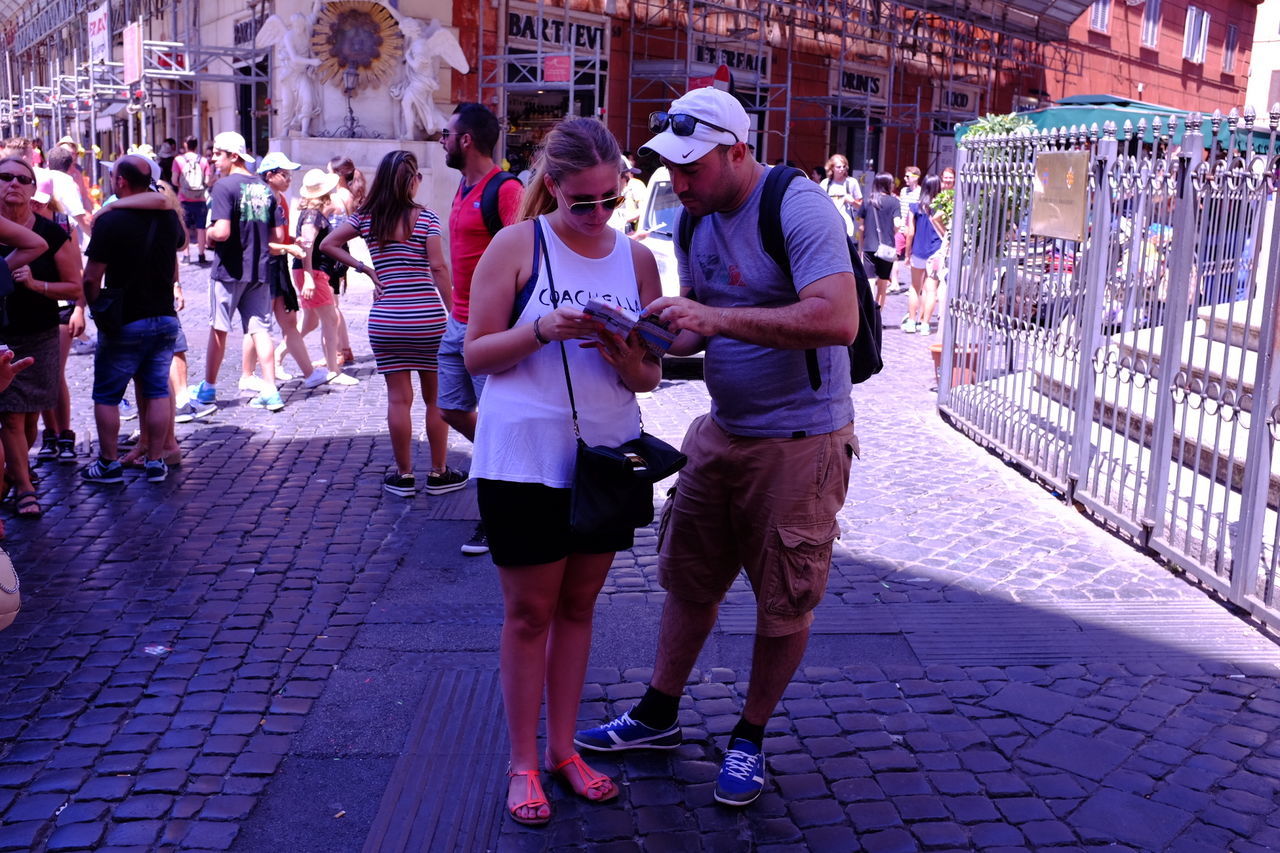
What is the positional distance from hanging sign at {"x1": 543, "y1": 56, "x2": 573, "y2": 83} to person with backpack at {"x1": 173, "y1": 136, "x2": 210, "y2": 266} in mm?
5366

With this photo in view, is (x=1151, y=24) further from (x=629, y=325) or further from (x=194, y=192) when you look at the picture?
(x=629, y=325)

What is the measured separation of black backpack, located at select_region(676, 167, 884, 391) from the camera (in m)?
3.23

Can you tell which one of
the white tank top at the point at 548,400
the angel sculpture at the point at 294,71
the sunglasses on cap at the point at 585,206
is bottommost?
the white tank top at the point at 548,400

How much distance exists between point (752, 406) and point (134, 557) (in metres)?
3.50

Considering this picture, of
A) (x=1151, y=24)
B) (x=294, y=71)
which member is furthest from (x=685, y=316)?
(x=1151, y=24)

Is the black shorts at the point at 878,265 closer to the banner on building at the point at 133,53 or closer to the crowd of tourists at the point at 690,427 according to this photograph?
the crowd of tourists at the point at 690,427

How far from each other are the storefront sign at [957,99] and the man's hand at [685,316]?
27.6 metres

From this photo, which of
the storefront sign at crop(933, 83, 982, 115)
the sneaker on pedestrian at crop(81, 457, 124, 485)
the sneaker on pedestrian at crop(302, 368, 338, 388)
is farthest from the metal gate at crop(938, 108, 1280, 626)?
the storefront sign at crop(933, 83, 982, 115)

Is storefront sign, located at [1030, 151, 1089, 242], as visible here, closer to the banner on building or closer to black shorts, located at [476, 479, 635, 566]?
black shorts, located at [476, 479, 635, 566]

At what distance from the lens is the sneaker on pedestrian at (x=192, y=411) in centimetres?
862

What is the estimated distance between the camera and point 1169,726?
4086 millimetres

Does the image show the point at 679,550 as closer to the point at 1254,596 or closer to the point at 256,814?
the point at 256,814

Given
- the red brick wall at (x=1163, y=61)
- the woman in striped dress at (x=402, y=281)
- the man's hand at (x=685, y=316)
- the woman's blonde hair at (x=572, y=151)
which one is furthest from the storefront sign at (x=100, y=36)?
the red brick wall at (x=1163, y=61)

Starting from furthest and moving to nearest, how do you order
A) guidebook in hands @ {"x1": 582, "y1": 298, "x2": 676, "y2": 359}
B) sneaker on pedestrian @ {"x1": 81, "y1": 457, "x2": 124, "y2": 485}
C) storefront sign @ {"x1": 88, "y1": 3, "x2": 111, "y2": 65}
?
storefront sign @ {"x1": 88, "y1": 3, "x2": 111, "y2": 65}
sneaker on pedestrian @ {"x1": 81, "y1": 457, "x2": 124, "y2": 485}
guidebook in hands @ {"x1": 582, "y1": 298, "x2": 676, "y2": 359}
